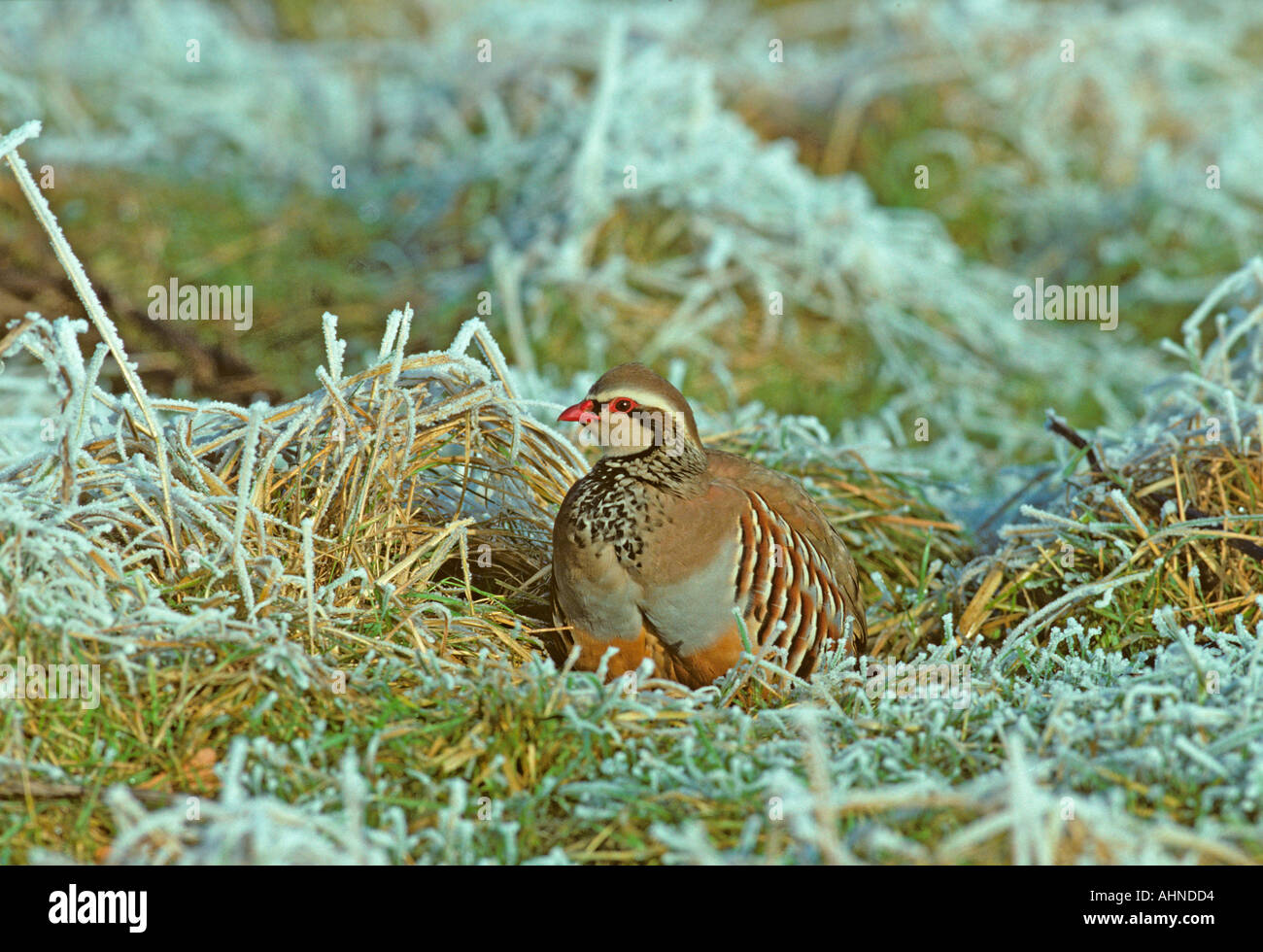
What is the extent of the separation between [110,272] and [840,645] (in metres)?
4.58

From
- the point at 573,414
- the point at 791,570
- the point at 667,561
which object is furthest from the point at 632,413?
the point at 791,570

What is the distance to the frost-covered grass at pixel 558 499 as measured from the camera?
249cm

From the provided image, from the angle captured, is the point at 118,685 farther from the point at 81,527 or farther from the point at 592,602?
the point at 592,602

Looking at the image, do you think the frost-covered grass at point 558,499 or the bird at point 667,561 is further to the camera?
the bird at point 667,561

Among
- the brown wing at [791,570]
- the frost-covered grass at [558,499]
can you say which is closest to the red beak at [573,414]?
the frost-covered grass at [558,499]

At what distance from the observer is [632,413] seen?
10.3ft

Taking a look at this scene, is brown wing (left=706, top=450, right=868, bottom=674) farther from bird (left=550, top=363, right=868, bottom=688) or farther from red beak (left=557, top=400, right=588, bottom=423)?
red beak (left=557, top=400, right=588, bottom=423)

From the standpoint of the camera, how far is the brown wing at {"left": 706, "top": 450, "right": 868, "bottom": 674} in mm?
3107

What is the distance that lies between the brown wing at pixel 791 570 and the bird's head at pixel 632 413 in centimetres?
23

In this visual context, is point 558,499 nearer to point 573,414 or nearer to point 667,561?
point 573,414

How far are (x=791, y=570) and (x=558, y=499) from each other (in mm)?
770

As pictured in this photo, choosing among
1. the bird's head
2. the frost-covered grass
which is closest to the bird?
the bird's head

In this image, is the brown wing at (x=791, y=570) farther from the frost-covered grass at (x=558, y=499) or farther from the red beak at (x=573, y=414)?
the red beak at (x=573, y=414)

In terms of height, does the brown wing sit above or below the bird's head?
below
